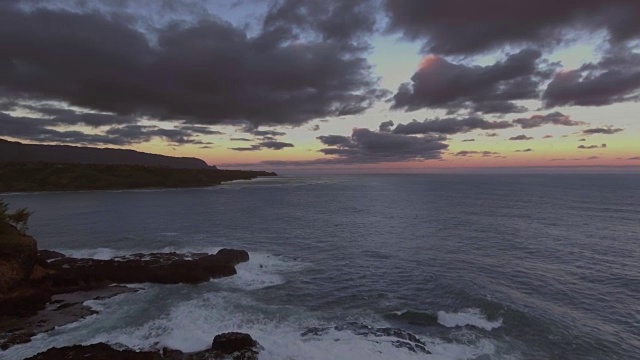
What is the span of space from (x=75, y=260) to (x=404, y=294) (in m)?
32.7

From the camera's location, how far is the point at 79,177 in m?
156

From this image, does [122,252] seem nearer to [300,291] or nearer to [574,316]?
[300,291]

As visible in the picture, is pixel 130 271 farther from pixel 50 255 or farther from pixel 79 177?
pixel 79 177

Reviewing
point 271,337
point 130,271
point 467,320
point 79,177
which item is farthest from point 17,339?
point 79,177

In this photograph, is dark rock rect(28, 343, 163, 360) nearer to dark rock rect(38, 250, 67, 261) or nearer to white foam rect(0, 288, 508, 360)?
white foam rect(0, 288, 508, 360)

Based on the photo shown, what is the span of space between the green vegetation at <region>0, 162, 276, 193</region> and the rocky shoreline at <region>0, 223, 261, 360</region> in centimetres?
13041

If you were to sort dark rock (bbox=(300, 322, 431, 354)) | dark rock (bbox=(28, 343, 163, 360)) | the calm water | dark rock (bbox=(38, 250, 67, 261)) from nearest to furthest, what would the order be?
1. dark rock (bbox=(28, 343, 163, 360))
2. dark rock (bbox=(300, 322, 431, 354))
3. the calm water
4. dark rock (bbox=(38, 250, 67, 261))

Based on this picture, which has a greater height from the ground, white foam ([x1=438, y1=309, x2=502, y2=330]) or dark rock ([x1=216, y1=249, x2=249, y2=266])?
dark rock ([x1=216, y1=249, x2=249, y2=266])

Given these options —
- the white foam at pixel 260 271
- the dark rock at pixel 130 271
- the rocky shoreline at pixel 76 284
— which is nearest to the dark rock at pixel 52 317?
the rocky shoreline at pixel 76 284

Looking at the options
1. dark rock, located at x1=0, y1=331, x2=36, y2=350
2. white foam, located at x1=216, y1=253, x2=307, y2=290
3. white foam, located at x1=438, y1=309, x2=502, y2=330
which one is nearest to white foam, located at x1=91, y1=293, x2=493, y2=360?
white foam, located at x1=438, y1=309, x2=502, y2=330

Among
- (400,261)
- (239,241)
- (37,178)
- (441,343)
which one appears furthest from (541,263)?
(37,178)

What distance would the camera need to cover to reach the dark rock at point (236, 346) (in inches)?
773

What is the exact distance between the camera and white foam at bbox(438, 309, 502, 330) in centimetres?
2455

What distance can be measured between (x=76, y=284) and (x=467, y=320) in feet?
102
